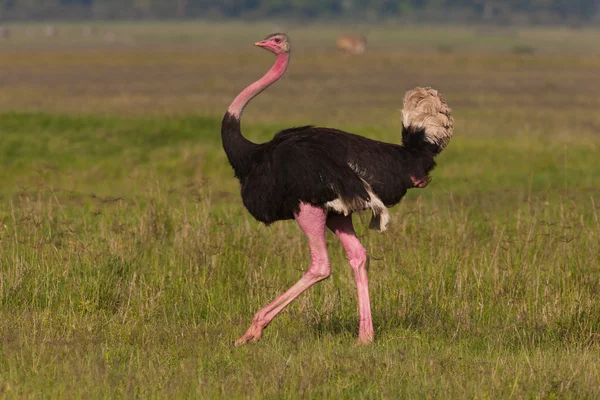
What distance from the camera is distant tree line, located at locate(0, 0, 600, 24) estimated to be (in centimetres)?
17962

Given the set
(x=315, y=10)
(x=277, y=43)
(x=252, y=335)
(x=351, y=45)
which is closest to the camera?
(x=252, y=335)

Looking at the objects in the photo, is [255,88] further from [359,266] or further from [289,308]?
[289,308]

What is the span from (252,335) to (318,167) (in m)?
1.07

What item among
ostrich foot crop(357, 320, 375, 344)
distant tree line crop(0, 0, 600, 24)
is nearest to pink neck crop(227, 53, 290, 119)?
ostrich foot crop(357, 320, 375, 344)

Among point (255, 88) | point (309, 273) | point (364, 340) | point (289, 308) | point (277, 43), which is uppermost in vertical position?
point (277, 43)

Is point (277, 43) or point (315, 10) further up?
point (277, 43)

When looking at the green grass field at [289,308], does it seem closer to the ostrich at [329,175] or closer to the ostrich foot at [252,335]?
the ostrich foot at [252,335]

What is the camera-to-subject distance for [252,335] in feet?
22.4

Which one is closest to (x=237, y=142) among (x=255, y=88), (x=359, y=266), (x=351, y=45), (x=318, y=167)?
(x=255, y=88)

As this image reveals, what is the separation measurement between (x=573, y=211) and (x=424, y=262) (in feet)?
7.00

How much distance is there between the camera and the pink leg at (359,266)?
6.91 meters

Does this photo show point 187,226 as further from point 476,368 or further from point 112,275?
point 476,368

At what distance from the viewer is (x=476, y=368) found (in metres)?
5.98

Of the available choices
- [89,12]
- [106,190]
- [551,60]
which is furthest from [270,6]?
[106,190]
